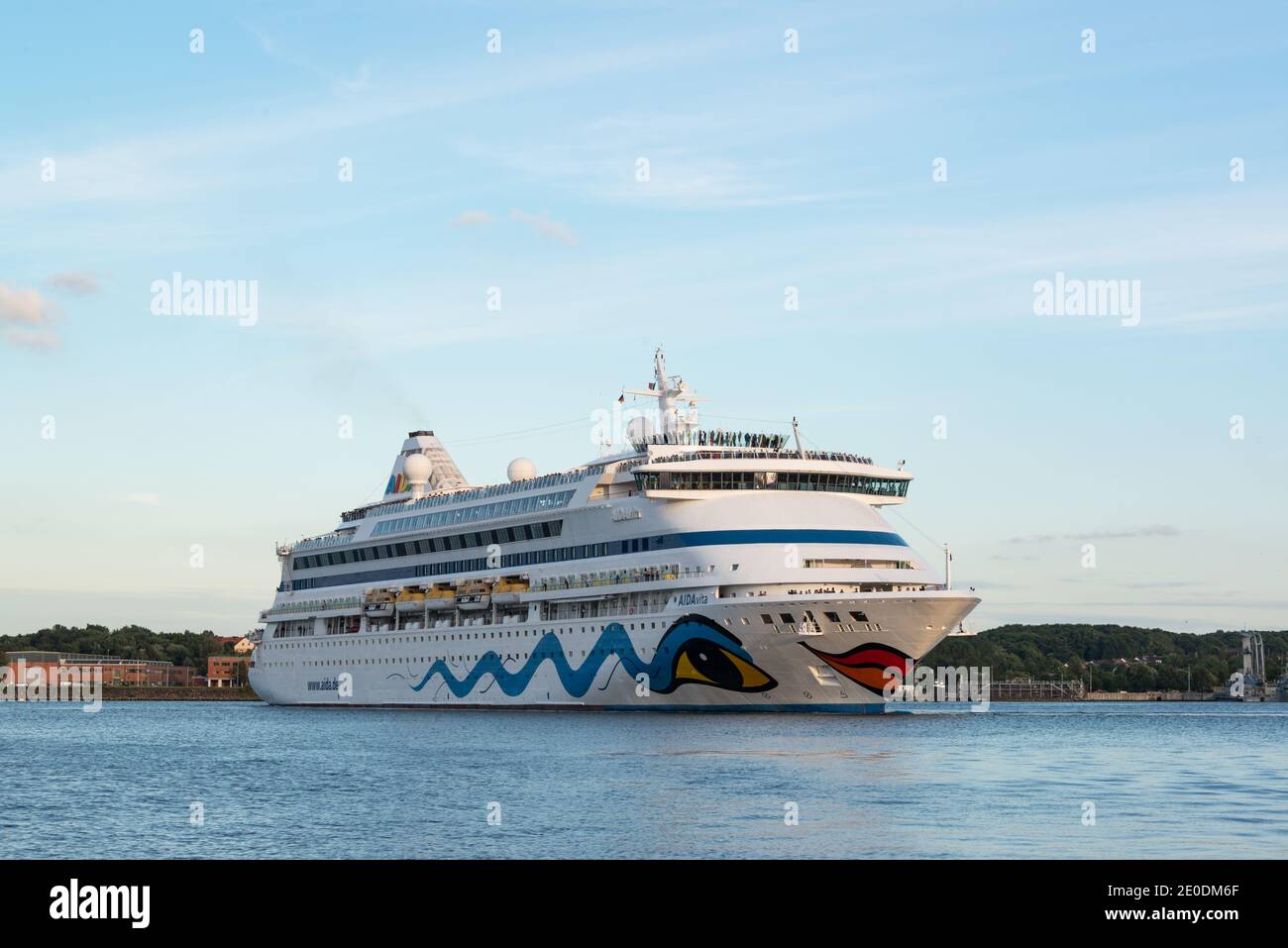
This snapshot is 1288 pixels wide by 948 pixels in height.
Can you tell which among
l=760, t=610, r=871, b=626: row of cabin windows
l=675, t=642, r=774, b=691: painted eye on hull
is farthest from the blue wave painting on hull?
l=760, t=610, r=871, b=626: row of cabin windows

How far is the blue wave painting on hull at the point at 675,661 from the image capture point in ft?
200

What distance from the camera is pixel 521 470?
8344 cm

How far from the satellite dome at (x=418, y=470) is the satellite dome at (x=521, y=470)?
36.0 ft

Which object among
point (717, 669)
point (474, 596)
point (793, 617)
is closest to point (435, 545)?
point (474, 596)

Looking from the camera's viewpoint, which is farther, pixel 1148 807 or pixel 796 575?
pixel 796 575

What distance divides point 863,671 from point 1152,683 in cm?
13656

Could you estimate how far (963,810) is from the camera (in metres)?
32.2

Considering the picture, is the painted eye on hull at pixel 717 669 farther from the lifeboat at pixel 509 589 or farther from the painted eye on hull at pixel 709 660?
the lifeboat at pixel 509 589

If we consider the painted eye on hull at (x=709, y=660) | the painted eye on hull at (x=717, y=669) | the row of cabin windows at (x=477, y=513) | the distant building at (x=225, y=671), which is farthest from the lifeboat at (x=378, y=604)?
the distant building at (x=225, y=671)

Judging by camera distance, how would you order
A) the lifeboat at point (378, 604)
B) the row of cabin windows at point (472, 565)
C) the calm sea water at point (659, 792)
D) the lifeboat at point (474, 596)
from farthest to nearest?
1. the lifeboat at point (378, 604)
2. the lifeboat at point (474, 596)
3. the row of cabin windows at point (472, 565)
4. the calm sea water at point (659, 792)

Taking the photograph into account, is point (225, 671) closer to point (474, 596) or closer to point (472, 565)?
point (472, 565)

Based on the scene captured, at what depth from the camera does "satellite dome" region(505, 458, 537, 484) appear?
83.2m
